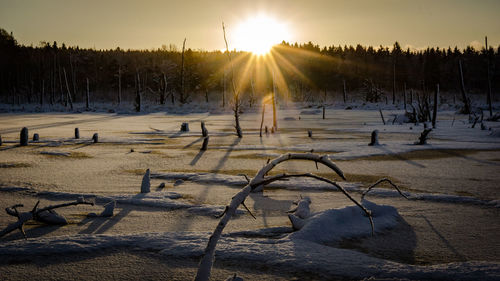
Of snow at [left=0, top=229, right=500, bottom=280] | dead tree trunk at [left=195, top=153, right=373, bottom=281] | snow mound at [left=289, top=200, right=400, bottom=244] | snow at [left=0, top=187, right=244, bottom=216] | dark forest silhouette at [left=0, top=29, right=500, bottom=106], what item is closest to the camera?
dead tree trunk at [left=195, top=153, right=373, bottom=281]

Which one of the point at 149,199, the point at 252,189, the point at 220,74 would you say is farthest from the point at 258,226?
the point at 220,74

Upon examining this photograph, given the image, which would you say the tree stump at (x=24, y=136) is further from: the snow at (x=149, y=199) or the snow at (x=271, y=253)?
the snow at (x=271, y=253)

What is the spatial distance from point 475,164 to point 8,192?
26.6 feet

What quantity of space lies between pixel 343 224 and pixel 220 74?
215 ft

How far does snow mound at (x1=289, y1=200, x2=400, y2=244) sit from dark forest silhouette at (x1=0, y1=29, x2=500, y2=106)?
164ft

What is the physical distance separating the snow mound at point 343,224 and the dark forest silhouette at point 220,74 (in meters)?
49.9

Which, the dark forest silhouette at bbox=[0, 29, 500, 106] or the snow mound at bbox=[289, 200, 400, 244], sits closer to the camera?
the snow mound at bbox=[289, 200, 400, 244]

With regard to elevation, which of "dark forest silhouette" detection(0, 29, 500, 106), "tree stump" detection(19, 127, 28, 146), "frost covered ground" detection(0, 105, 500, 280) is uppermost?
"dark forest silhouette" detection(0, 29, 500, 106)

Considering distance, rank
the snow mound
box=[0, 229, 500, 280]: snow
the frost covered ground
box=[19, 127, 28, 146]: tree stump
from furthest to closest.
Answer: box=[19, 127, 28, 146]: tree stump
the snow mound
the frost covered ground
box=[0, 229, 500, 280]: snow

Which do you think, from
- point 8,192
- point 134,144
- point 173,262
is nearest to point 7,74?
point 134,144

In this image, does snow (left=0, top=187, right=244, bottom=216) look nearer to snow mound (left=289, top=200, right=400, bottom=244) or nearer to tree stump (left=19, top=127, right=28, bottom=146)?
snow mound (left=289, top=200, right=400, bottom=244)

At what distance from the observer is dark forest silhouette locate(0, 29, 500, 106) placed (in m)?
58.9

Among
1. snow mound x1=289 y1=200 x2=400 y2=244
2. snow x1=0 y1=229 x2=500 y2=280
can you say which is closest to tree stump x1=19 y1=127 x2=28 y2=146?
snow x1=0 y1=229 x2=500 y2=280

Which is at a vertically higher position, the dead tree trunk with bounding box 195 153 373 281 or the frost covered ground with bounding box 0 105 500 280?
the dead tree trunk with bounding box 195 153 373 281
